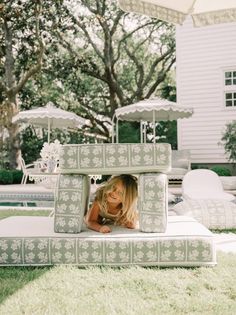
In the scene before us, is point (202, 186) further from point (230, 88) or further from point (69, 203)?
point (230, 88)

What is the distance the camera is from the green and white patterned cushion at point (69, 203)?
399 cm

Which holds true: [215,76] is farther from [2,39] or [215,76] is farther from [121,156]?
[121,156]

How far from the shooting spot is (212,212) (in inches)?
254

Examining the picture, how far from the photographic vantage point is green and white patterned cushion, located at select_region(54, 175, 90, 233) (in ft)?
13.1

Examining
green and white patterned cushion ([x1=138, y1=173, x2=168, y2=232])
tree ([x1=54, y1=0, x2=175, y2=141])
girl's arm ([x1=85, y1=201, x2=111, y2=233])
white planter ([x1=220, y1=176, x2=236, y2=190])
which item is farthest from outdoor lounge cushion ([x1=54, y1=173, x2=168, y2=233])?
tree ([x1=54, y1=0, x2=175, y2=141])

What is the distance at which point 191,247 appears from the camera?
12.6ft

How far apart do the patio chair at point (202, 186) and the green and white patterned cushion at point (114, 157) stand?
12.0 feet

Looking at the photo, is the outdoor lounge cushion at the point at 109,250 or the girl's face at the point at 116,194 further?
the girl's face at the point at 116,194

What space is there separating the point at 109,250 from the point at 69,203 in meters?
0.52

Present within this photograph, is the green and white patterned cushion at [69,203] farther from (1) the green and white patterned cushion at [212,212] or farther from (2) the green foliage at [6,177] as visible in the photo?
(2) the green foliage at [6,177]

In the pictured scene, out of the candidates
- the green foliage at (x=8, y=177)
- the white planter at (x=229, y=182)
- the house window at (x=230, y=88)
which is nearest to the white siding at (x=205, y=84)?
the house window at (x=230, y=88)

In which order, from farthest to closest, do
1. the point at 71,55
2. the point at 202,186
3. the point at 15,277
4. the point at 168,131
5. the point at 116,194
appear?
the point at 168,131, the point at 71,55, the point at 202,186, the point at 116,194, the point at 15,277

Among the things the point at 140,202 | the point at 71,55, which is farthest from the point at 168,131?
the point at 140,202

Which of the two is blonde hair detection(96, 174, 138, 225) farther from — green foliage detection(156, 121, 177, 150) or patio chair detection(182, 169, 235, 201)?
green foliage detection(156, 121, 177, 150)
